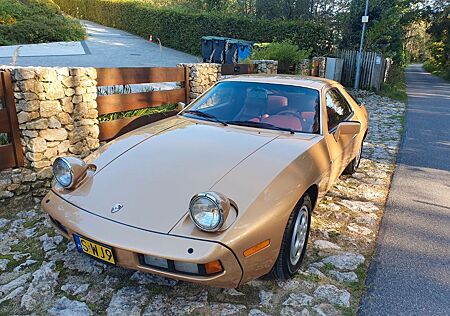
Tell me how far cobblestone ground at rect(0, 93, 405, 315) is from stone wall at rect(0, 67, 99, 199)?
43cm

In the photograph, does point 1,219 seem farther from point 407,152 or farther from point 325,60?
point 325,60

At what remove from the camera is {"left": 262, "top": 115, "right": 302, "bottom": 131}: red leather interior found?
3.58 metres

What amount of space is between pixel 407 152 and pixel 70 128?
5.82 metres

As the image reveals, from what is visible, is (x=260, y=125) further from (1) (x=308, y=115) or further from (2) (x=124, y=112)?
(2) (x=124, y=112)

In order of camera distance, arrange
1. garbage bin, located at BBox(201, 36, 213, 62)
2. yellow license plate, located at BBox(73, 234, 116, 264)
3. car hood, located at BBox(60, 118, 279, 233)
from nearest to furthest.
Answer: yellow license plate, located at BBox(73, 234, 116, 264), car hood, located at BBox(60, 118, 279, 233), garbage bin, located at BBox(201, 36, 213, 62)

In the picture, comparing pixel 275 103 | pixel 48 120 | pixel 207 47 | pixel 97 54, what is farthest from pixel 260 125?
pixel 97 54

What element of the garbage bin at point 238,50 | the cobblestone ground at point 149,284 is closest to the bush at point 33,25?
the garbage bin at point 238,50

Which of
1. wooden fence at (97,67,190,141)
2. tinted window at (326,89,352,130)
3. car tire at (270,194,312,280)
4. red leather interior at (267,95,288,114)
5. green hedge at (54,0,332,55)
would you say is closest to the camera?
car tire at (270,194,312,280)

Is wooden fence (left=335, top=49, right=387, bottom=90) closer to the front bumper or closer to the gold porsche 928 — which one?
the gold porsche 928

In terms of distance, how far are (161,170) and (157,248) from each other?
75cm

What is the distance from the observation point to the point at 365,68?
1628cm

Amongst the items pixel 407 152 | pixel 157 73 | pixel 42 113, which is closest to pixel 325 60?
pixel 407 152

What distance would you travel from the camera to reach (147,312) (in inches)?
98.7

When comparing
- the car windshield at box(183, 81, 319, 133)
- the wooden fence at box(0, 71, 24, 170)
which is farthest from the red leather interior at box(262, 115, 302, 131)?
the wooden fence at box(0, 71, 24, 170)
